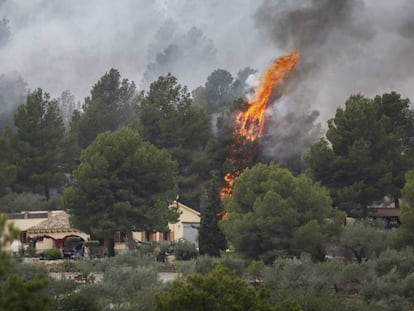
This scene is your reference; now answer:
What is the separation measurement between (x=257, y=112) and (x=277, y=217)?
2333cm

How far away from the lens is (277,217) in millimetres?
54625

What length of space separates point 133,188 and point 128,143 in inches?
133

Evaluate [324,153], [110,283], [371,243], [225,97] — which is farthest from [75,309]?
[225,97]

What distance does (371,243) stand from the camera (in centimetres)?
5353

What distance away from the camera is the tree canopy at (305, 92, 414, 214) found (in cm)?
6700

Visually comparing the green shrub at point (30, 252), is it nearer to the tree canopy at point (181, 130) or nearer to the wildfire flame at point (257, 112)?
the wildfire flame at point (257, 112)

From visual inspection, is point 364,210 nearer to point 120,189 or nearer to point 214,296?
point 120,189

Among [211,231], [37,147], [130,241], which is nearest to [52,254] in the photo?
[130,241]

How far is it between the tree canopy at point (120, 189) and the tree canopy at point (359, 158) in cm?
1131

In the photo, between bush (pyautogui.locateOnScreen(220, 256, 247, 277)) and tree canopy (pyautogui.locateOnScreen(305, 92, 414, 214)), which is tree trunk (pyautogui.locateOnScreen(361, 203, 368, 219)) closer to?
tree canopy (pyautogui.locateOnScreen(305, 92, 414, 214))

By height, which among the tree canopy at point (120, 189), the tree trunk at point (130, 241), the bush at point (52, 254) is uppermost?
the tree canopy at point (120, 189)

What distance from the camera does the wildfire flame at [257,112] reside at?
71.8 m

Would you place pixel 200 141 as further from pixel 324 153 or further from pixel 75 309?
pixel 75 309

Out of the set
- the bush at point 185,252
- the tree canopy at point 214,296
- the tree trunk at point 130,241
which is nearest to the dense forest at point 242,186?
the tree canopy at point 214,296
